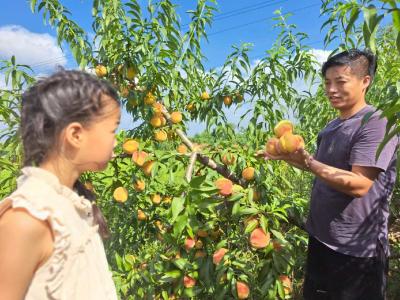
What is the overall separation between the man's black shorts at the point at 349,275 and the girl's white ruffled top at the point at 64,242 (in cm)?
103

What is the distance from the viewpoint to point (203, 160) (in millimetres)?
2156

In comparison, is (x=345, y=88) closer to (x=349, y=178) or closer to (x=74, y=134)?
(x=349, y=178)

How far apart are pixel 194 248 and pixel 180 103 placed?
0.98 metres

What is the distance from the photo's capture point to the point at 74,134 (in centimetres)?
89

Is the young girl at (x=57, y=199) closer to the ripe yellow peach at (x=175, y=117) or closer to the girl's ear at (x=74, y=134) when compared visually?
the girl's ear at (x=74, y=134)

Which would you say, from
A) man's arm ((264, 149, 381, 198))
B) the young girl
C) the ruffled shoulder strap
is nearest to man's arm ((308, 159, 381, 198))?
man's arm ((264, 149, 381, 198))

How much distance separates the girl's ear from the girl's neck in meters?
0.05

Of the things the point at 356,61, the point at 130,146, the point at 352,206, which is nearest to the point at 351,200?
the point at 352,206

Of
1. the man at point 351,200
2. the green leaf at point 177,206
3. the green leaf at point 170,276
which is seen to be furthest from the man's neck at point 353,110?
the green leaf at point 170,276

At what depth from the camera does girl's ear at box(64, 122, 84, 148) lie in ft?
2.89

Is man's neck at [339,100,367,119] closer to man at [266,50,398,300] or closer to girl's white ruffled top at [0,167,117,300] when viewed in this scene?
man at [266,50,398,300]

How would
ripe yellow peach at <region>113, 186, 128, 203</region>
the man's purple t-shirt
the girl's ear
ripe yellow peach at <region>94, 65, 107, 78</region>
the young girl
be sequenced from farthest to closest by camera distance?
ripe yellow peach at <region>94, 65, 107, 78</region>
ripe yellow peach at <region>113, 186, 128, 203</region>
the man's purple t-shirt
the girl's ear
the young girl

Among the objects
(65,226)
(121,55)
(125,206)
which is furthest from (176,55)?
(65,226)

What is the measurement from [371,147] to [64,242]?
1.15 m
